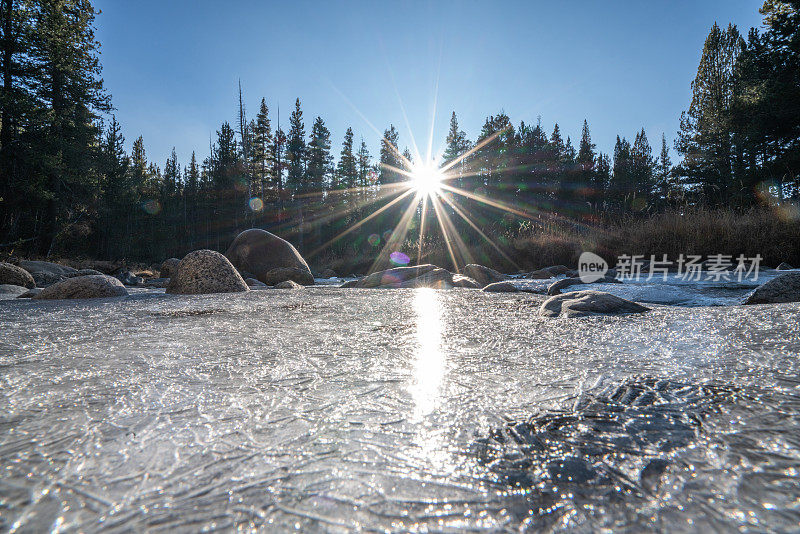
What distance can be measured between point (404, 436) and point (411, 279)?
595 centimetres

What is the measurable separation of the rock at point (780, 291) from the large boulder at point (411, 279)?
363 cm

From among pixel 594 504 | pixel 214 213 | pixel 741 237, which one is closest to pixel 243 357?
pixel 594 504

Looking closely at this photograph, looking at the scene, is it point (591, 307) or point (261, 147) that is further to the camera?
point (261, 147)

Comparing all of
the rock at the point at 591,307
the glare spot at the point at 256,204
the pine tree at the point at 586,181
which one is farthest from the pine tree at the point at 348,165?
the rock at the point at 591,307

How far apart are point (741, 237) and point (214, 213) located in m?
33.3

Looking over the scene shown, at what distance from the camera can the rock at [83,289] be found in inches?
164

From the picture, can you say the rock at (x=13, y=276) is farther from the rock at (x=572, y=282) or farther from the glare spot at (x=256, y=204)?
the glare spot at (x=256, y=204)

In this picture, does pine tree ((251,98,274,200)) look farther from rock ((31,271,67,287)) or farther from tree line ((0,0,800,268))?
rock ((31,271,67,287))

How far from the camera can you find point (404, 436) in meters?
0.74

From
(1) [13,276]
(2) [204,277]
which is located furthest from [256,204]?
(2) [204,277]

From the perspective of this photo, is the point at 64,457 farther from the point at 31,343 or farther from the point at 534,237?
the point at 534,237

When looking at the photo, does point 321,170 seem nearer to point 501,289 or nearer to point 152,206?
point 152,206

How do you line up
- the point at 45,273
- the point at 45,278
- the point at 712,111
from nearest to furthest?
1. the point at 45,278
2. the point at 45,273
3. the point at 712,111

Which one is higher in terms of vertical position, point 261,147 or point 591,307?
point 261,147
